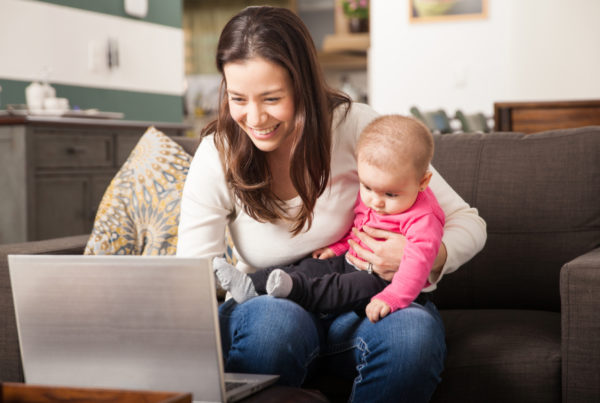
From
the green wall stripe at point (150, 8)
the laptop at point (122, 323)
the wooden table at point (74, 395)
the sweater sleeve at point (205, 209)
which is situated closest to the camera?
the wooden table at point (74, 395)

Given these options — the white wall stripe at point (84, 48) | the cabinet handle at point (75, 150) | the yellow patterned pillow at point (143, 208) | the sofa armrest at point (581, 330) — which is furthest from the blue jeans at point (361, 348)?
the white wall stripe at point (84, 48)

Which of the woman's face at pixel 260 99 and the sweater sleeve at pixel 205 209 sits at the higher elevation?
the woman's face at pixel 260 99

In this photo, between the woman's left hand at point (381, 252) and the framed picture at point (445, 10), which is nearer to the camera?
the woman's left hand at point (381, 252)

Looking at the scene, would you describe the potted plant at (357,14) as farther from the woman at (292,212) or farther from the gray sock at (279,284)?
the gray sock at (279,284)

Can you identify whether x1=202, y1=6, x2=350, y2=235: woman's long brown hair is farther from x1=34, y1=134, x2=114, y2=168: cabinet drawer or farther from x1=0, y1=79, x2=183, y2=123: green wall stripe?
x1=0, y1=79, x2=183, y2=123: green wall stripe

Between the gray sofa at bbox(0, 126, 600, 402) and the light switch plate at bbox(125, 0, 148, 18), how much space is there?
3.44 m

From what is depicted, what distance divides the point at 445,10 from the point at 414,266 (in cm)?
452

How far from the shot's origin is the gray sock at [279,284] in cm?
133

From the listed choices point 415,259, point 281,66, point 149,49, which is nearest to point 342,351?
point 415,259

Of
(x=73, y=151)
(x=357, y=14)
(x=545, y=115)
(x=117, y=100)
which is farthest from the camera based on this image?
(x=357, y=14)

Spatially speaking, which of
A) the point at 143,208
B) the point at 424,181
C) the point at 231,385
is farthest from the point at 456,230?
the point at 143,208

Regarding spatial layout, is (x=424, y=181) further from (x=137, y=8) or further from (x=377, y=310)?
(x=137, y=8)

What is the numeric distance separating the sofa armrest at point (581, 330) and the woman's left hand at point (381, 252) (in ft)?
1.09

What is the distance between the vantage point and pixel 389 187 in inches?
54.6
